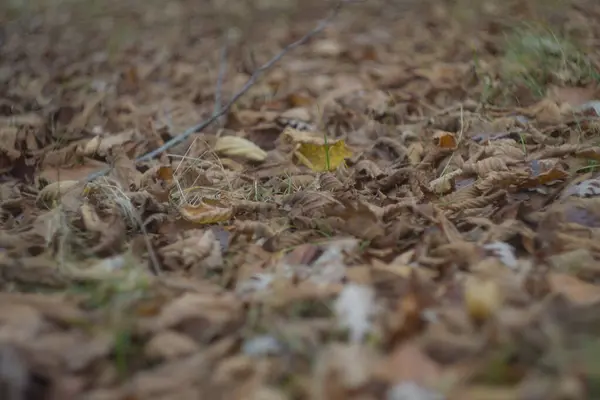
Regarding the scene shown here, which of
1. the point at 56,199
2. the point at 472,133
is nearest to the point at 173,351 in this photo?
the point at 56,199

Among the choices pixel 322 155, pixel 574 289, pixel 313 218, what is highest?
pixel 574 289

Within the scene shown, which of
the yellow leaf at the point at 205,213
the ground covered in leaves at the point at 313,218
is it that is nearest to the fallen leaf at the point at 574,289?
the ground covered in leaves at the point at 313,218

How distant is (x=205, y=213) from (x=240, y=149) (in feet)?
2.12

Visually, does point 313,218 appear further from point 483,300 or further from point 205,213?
point 483,300

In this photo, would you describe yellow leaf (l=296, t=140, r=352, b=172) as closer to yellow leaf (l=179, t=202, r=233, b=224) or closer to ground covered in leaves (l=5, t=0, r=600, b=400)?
ground covered in leaves (l=5, t=0, r=600, b=400)

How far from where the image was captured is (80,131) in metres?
2.59

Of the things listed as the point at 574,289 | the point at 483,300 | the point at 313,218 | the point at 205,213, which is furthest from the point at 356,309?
the point at 205,213

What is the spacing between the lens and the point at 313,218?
63.9 inches

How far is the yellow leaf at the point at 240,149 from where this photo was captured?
7.52 ft

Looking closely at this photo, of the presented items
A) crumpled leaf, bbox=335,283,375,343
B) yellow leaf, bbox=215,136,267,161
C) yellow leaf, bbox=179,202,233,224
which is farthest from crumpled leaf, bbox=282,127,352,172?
crumpled leaf, bbox=335,283,375,343

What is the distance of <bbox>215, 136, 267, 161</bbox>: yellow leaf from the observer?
2291 millimetres

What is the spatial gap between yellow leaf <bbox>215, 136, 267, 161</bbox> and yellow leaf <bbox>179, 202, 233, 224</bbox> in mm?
569

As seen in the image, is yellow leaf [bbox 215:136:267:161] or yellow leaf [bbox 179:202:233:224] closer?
yellow leaf [bbox 179:202:233:224]

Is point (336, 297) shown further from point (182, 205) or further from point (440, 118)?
point (440, 118)
